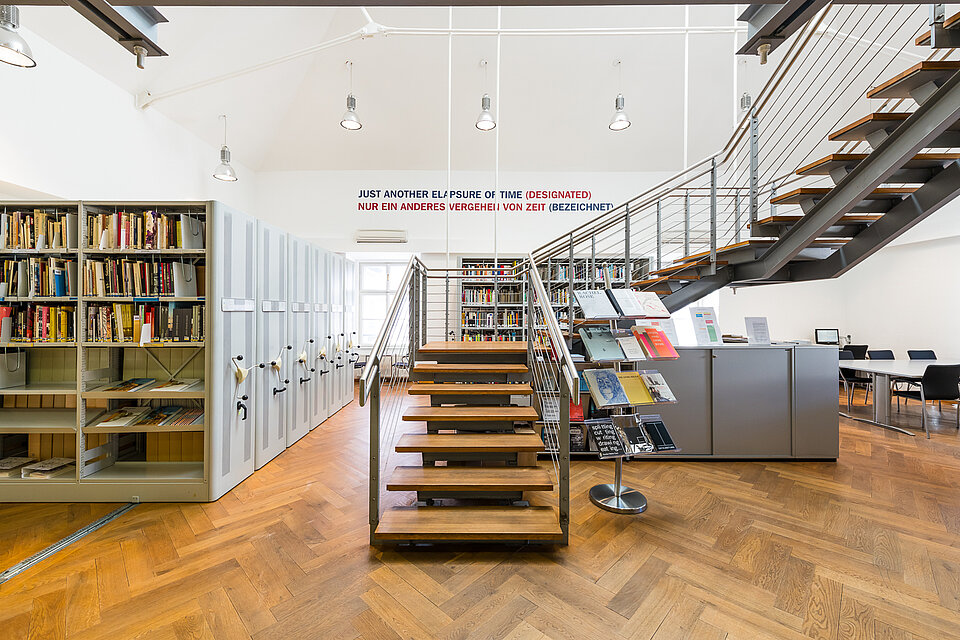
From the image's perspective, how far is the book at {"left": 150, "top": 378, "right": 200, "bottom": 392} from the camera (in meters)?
3.28

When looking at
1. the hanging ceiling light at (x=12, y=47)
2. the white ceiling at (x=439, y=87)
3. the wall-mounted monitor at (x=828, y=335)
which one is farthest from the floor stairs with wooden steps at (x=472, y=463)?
the wall-mounted monitor at (x=828, y=335)

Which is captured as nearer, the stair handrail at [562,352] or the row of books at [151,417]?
the stair handrail at [562,352]

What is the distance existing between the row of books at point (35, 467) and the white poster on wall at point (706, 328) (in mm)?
5325

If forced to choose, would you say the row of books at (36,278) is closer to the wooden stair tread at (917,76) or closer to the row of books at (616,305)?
the row of books at (616,305)

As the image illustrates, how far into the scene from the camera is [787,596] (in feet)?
7.17

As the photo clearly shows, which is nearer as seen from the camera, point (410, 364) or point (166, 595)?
point (166, 595)

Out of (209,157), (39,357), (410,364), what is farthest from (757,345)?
(209,157)

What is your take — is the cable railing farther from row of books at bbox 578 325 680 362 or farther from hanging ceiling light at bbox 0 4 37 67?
hanging ceiling light at bbox 0 4 37 67

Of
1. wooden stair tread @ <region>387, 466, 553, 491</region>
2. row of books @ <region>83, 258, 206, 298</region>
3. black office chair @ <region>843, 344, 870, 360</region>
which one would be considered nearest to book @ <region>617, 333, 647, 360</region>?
wooden stair tread @ <region>387, 466, 553, 491</region>

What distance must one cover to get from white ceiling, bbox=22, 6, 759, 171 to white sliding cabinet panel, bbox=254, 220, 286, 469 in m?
2.76

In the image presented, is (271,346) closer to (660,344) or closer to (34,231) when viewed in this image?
(34,231)

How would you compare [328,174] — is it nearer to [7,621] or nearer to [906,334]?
[7,621]

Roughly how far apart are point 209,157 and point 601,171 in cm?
630

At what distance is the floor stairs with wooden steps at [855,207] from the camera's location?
2.54 meters
